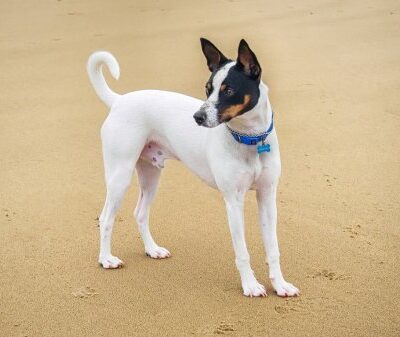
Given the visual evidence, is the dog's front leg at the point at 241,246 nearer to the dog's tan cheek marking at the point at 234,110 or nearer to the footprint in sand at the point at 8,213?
the dog's tan cheek marking at the point at 234,110

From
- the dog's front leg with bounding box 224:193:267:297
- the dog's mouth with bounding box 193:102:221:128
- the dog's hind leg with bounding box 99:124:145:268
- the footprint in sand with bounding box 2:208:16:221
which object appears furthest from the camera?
the footprint in sand with bounding box 2:208:16:221

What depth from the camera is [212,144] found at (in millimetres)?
4484

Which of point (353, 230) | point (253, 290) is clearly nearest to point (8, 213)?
point (253, 290)

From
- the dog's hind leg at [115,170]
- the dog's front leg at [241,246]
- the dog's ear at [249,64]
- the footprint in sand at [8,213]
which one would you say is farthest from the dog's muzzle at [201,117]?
the footprint in sand at [8,213]

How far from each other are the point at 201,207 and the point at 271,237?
1435 millimetres

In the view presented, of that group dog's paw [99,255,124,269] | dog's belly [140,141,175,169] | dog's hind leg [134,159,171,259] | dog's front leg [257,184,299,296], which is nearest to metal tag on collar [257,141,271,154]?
dog's front leg [257,184,299,296]

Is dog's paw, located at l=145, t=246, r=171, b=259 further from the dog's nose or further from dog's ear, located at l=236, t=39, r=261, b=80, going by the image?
dog's ear, located at l=236, t=39, r=261, b=80

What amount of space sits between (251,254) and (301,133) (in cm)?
263

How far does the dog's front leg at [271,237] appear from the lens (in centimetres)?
447

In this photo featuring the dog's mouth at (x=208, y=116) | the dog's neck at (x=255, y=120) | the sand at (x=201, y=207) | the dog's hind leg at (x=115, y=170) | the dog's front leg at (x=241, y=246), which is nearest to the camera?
the dog's mouth at (x=208, y=116)

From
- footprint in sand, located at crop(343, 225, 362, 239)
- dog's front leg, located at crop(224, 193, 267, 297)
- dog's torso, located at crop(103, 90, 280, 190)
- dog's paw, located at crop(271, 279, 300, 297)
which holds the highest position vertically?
dog's torso, located at crop(103, 90, 280, 190)

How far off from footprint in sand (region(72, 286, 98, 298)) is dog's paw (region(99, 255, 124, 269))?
0.96ft

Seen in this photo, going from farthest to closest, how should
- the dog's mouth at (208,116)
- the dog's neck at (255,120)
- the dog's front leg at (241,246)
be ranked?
the dog's front leg at (241,246) < the dog's neck at (255,120) < the dog's mouth at (208,116)

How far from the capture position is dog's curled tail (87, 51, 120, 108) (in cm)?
500
